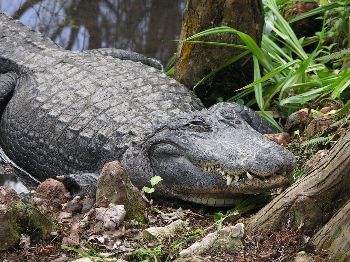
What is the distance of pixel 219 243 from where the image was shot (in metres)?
3.31

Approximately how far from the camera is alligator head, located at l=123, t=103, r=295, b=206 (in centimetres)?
409

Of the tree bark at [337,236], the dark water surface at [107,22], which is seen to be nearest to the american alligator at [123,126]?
the tree bark at [337,236]

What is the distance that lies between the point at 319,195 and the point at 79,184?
2170 mm

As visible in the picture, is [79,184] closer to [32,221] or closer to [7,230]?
[32,221]

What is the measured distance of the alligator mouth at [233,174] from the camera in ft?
13.4

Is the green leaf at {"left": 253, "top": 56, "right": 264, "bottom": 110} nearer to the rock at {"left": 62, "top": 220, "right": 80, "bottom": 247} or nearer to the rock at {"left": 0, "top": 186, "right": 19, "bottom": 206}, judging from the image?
the rock at {"left": 62, "top": 220, "right": 80, "bottom": 247}

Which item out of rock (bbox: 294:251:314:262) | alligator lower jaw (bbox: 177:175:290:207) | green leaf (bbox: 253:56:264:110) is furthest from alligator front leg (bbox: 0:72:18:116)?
rock (bbox: 294:251:314:262)

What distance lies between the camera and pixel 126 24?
31.9 feet

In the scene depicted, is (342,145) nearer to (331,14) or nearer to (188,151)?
(188,151)

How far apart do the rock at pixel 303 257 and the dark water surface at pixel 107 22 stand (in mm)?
5555

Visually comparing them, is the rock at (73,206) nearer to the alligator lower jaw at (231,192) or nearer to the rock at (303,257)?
the alligator lower jaw at (231,192)

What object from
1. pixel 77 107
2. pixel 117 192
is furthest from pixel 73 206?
pixel 77 107

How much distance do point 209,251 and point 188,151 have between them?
4.28 ft

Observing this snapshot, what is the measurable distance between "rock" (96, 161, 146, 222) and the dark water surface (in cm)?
457
